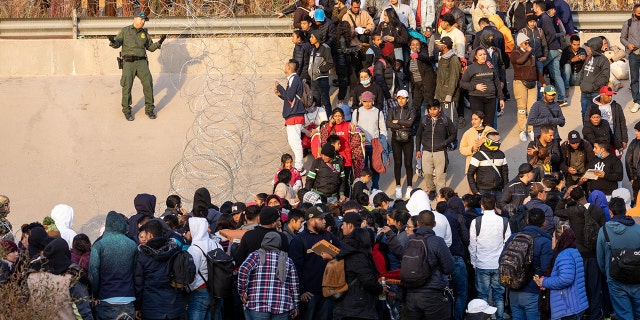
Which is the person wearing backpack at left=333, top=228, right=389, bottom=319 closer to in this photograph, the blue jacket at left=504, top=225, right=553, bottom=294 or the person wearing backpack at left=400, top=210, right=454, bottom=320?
the person wearing backpack at left=400, top=210, right=454, bottom=320

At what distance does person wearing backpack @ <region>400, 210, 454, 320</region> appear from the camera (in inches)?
490

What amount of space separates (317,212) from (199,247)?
59.7 inches

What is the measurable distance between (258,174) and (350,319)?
6.63 meters

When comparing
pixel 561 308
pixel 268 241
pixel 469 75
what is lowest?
pixel 561 308

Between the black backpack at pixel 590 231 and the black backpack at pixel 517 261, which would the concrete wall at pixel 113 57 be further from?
the black backpack at pixel 517 261

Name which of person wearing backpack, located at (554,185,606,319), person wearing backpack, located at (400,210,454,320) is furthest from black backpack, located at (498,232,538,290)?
person wearing backpack, located at (554,185,606,319)

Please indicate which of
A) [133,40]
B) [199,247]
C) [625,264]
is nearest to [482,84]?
[133,40]

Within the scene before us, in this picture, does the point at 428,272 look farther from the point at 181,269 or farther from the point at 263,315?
the point at 181,269

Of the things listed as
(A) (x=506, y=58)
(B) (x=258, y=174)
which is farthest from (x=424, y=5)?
(B) (x=258, y=174)

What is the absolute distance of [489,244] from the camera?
13.9m

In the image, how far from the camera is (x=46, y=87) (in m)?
21.7

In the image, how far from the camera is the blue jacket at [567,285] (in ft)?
40.8

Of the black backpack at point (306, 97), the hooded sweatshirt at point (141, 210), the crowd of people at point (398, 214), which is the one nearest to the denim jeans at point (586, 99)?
the crowd of people at point (398, 214)

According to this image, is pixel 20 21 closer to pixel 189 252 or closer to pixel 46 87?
pixel 46 87
